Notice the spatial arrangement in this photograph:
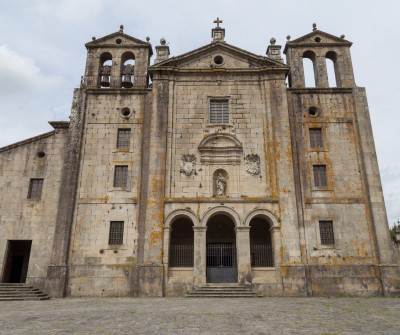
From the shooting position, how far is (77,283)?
17734 mm

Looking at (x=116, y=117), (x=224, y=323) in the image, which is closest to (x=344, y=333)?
(x=224, y=323)

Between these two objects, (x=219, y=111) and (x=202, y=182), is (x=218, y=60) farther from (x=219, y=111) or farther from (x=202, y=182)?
(x=202, y=182)

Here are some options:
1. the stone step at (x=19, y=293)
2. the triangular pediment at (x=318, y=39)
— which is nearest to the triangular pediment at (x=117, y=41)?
the triangular pediment at (x=318, y=39)

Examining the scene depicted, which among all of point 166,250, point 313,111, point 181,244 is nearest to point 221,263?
point 181,244

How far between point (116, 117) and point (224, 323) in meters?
15.5

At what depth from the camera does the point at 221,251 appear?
1898 centimetres

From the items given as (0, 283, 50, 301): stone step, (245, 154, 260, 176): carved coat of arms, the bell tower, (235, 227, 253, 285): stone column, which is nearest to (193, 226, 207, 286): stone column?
(235, 227, 253, 285): stone column

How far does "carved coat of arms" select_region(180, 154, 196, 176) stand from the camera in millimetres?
19547

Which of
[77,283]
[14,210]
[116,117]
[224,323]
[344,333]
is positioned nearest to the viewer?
[344,333]

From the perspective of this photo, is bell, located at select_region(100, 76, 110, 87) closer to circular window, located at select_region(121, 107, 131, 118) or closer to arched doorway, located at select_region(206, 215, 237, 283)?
circular window, located at select_region(121, 107, 131, 118)

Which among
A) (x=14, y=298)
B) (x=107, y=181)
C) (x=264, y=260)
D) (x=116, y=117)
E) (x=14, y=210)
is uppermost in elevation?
(x=116, y=117)

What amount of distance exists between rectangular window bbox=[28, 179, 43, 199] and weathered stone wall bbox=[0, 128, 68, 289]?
0.25 metres

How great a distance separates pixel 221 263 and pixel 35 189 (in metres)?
12.4

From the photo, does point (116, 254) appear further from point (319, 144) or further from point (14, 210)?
point (319, 144)
